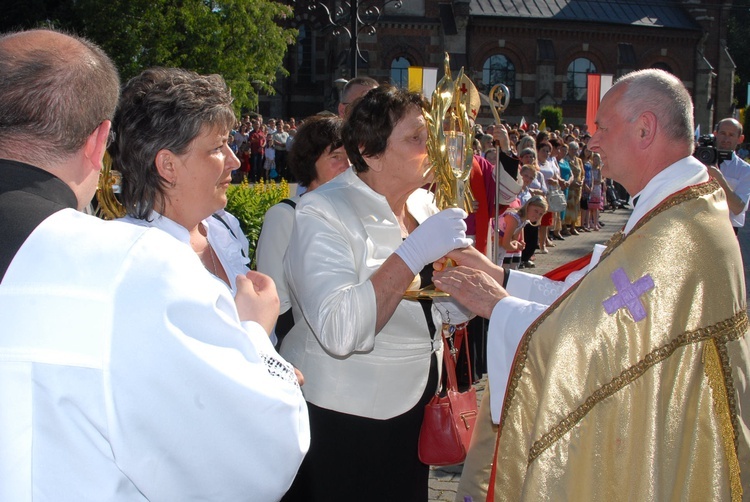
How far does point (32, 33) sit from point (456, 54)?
125 ft

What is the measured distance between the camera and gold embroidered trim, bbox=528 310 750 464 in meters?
2.25

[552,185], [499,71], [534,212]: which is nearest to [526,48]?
[499,71]

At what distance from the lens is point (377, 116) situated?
2.76 meters

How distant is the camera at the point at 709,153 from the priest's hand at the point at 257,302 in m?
6.37

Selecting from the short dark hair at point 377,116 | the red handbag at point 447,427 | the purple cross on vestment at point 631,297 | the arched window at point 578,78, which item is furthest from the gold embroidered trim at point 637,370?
the arched window at point 578,78

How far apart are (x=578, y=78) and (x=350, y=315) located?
132 feet

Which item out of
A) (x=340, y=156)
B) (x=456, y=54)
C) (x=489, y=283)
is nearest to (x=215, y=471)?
(x=489, y=283)

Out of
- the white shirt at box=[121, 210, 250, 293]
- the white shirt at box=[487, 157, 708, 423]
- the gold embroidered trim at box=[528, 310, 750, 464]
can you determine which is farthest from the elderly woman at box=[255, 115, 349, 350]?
the gold embroidered trim at box=[528, 310, 750, 464]

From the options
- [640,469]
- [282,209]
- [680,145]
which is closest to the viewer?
[640,469]

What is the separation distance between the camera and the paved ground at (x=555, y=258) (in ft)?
14.5

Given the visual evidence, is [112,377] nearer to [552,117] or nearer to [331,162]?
[331,162]

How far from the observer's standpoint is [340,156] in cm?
410

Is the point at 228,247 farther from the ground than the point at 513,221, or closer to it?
farther from the ground

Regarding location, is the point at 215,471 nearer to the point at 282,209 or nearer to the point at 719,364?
the point at 719,364
